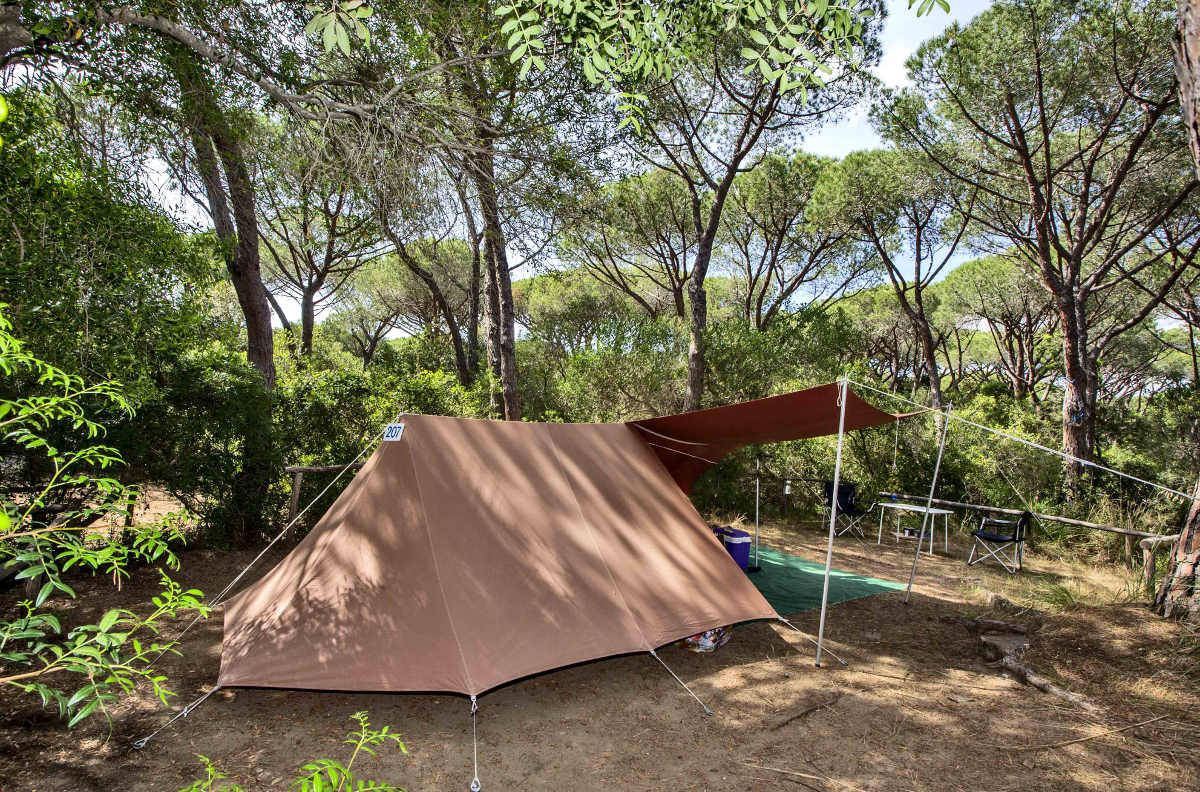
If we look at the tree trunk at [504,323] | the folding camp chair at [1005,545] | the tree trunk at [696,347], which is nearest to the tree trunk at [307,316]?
the tree trunk at [504,323]

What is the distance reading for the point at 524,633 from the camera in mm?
3090

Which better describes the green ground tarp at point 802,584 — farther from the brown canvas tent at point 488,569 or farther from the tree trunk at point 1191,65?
the tree trunk at point 1191,65

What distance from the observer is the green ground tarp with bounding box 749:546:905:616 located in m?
4.88

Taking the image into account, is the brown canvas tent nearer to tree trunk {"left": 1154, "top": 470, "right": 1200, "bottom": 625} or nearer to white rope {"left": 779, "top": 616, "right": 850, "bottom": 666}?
white rope {"left": 779, "top": 616, "right": 850, "bottom": 666}

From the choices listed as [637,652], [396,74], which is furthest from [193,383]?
[637,652]

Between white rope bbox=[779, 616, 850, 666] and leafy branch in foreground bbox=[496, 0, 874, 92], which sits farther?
white rope bbox=[779, 616, 850, 666]

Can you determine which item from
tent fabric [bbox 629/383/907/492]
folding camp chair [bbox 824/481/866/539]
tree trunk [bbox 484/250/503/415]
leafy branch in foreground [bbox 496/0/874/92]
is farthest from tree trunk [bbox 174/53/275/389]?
folding camp chair [bbox 824/481/866/539]

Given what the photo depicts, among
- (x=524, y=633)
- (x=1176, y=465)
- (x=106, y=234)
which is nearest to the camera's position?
(x=524, y=633)

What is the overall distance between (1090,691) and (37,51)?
661cm

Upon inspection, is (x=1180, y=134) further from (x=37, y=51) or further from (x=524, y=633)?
(x=37, y=51)

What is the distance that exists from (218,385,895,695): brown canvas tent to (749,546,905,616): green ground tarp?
117 cm

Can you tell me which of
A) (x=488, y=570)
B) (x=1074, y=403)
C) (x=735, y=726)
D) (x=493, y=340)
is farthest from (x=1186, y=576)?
(x=493, y=340)

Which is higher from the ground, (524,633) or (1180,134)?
(1180,134)

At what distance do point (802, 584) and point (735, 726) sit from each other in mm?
2590
